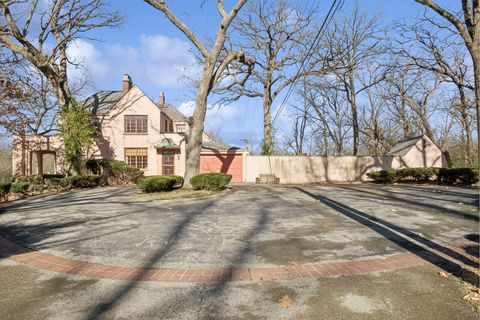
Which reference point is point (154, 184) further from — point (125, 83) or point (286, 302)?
point (125, 83)

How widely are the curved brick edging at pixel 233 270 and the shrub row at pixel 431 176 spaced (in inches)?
647

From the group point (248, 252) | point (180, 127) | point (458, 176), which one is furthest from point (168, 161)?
point (248, 252)

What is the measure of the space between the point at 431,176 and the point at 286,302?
69.9 ft

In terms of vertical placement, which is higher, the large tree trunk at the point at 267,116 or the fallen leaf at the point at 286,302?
the large tree trunk at the point at 267,116

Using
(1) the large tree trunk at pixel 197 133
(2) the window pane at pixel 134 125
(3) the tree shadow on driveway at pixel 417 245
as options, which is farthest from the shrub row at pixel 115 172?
(3) the tree shadow on driveway at pixel 417 245

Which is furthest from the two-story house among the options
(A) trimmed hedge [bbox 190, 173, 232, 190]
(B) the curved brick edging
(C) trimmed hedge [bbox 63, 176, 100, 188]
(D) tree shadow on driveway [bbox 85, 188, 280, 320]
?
(B) the curved brick edging

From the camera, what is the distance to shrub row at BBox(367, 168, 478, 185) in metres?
18.1

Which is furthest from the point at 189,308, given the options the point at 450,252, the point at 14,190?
the point at 14,190

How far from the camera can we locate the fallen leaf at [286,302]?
346 centimetres

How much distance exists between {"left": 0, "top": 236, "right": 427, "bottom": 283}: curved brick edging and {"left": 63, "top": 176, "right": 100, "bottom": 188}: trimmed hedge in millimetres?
15864

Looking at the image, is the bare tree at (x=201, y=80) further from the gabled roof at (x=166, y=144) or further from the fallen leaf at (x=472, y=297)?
the fallen leaf at (x=472, y=297)

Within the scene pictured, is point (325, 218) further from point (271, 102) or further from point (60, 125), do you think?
point (271, 102)

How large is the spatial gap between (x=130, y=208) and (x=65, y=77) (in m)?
18.2

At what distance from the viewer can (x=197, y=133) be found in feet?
57.6
